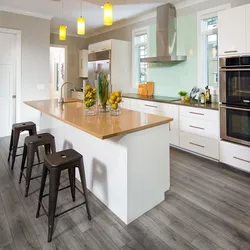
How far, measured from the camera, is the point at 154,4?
4262mm

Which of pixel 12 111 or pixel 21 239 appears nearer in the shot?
pixel 21 239

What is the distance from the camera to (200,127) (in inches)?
135

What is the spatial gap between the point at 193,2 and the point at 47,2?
2.81 meters

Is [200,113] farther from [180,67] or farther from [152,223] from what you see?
[152,223]

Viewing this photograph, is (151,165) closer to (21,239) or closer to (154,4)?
(21,239)

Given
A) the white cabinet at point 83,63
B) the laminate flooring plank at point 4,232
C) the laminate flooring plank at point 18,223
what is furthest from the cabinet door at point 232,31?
the white cabinet at point 83,63

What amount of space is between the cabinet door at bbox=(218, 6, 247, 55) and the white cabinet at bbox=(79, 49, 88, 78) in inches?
185

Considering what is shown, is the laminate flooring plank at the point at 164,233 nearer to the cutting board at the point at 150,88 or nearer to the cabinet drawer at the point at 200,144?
the cabinet drawer at the point at 200,144

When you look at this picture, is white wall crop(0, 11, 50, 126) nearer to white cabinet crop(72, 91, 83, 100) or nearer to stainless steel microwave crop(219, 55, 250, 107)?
white cabinet crop(72, 91, 83, 100)

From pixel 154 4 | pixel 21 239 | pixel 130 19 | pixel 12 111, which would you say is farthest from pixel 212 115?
pixel 12 111

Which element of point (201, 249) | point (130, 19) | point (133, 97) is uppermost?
point (130, 19)

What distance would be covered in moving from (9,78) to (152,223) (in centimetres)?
448

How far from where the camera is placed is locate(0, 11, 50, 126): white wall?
4.71 meters

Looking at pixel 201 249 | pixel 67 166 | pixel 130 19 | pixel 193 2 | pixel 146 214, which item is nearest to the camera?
pixel 201 249
